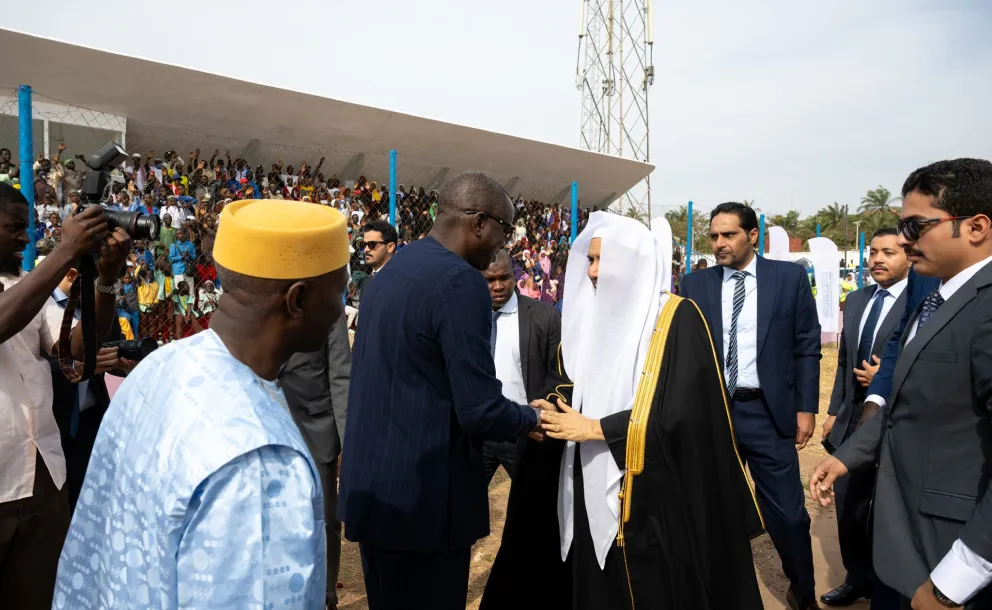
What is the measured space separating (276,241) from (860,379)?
3.51 m

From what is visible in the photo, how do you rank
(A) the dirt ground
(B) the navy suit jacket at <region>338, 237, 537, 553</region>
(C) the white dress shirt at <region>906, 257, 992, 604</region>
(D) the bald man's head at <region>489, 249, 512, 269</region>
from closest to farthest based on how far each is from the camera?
1. (C) the white dress shirt at <region>906, 257, 992, 604</region>
2. (B) the navy suit jacket at <region>338, 237, 537, 553</region>
3. (A) the dirt ground
4. (D) the bald man's head at <region>489, 249, 512, 269</region>

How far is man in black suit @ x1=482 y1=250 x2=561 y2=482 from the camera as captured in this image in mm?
3766

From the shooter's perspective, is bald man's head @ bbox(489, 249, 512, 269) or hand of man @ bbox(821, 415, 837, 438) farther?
hand of man @ bbox(821, 415, 837, 438)

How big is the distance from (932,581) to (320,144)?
14.1m

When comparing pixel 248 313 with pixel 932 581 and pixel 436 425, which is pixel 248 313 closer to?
Answer: pixel 436 425

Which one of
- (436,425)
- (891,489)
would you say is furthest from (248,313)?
(891,489)

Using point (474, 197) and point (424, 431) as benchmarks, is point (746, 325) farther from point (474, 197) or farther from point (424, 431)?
point (424, 431)

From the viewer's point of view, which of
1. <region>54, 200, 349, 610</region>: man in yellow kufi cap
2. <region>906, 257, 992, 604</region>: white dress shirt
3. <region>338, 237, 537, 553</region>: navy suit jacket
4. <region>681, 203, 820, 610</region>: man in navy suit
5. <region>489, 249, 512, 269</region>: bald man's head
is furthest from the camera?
<region>489, 249, 512, 269</region>: bald man's head

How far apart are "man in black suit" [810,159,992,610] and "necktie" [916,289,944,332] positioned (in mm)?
13

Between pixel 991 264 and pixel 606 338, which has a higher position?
pixel 991 264

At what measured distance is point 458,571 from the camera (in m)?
2.27

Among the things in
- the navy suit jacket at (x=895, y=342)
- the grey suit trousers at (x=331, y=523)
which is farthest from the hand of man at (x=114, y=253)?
the navy suit jacket at (x=895, y=342)

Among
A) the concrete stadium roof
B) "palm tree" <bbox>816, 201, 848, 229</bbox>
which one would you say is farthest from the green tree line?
the concrete stadium roof

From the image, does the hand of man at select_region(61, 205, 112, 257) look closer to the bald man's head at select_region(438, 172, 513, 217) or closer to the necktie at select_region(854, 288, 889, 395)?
the bald man's head at select_region(438, 172, 513, 217)
